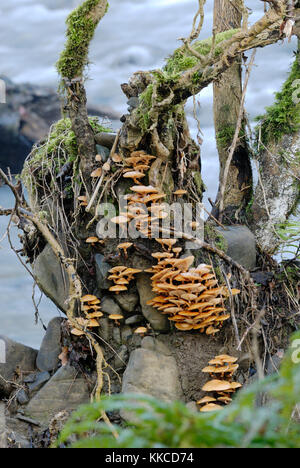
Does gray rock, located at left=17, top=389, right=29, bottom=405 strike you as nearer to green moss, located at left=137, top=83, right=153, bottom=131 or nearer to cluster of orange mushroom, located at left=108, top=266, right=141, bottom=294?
cluster of orange mushroom, located at left=108, top=266, right=141, bottom=294

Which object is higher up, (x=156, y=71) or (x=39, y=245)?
(x=156, y=71)

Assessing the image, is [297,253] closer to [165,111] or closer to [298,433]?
[165,111]

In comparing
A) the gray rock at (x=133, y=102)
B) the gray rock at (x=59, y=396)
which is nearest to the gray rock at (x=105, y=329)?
the gray rock at (x=59, y=396)

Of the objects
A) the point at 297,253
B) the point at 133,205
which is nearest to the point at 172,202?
the point at 133,205

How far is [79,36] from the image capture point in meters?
4.24

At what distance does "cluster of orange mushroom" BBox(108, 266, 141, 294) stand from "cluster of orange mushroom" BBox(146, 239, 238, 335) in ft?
0.58

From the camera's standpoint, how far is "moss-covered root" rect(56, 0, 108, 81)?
4.21m

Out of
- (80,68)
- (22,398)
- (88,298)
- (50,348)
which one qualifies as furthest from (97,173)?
(22,398)

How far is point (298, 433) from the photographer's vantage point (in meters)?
0.89

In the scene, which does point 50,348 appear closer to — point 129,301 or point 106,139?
point 129,301

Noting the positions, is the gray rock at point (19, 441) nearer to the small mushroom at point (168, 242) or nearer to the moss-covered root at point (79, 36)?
the small mushroom at point (168, 242)

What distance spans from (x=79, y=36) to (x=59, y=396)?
310 centimetres

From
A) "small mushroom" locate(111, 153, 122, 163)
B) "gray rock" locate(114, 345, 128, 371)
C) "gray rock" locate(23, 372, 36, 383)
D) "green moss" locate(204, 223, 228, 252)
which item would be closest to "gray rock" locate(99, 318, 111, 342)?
"gray rock" locate(114, 345, 128, 371)

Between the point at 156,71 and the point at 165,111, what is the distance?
327 mm
